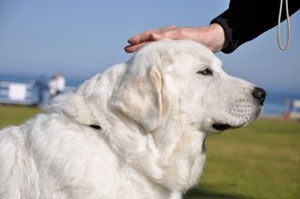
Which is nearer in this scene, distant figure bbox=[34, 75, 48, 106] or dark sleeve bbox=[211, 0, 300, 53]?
dark sleeve bbox=[211, 0, 300, 53]

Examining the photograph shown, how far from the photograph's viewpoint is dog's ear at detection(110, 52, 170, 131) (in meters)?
4.43

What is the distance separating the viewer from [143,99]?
14.6ft

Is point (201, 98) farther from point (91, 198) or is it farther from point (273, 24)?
point (273, 24)

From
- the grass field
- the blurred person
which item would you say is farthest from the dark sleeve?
the grass field

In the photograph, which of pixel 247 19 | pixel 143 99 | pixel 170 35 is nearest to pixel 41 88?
pixel 247 19

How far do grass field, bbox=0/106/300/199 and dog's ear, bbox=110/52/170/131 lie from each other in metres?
1.99

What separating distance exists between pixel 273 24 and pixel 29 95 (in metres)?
39.1

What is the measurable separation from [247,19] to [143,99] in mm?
1844

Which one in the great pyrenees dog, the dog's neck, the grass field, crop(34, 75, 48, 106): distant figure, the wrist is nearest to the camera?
the great pyrenees dog

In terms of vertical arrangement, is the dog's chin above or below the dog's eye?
below

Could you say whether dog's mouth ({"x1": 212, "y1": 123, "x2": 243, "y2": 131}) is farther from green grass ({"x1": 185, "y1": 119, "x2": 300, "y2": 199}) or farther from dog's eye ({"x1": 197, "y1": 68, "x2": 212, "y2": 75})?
green grass ({"x1": 185, "y1": 119, "x2": 300, "y2": 199})

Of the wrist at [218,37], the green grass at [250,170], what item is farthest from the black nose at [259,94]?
the green grass at [250,170]

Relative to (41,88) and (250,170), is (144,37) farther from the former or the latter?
(41,88)

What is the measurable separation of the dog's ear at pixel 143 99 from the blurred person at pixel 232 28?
589mm
